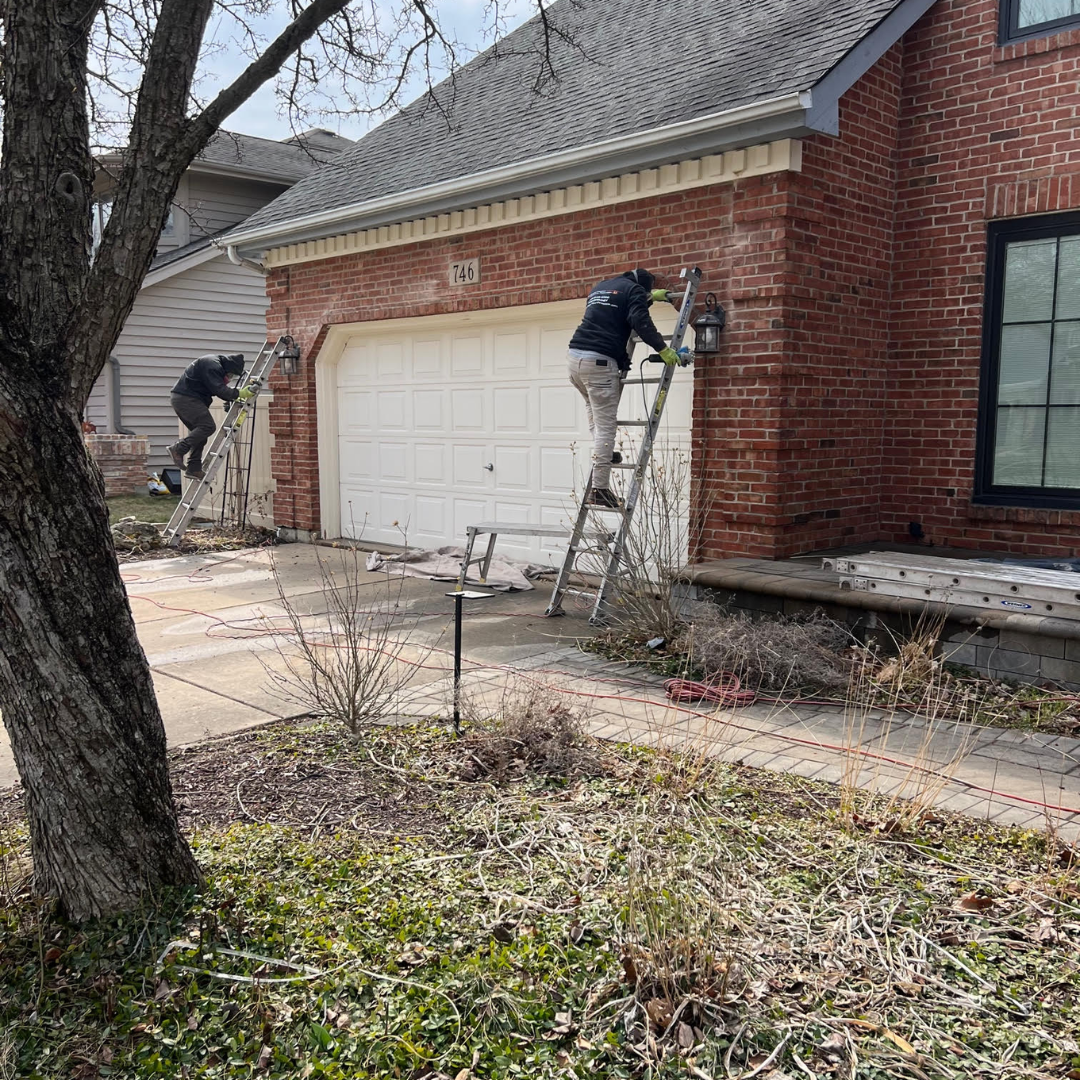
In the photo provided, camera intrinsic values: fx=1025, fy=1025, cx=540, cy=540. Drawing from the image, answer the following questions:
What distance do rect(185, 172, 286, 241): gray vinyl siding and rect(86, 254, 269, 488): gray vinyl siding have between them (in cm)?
93

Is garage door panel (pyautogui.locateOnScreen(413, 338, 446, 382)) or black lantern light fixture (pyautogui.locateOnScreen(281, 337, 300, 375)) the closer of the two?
garage door panel (pyautogui.locateOnScreen(413, 338, 446, 382))

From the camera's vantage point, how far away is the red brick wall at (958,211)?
7.46 metres

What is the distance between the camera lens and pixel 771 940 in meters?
2.93

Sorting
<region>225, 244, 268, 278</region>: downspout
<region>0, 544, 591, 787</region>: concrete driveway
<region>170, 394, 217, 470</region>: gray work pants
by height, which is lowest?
<region>0, 544, 591, 787</region>: concrete driveway

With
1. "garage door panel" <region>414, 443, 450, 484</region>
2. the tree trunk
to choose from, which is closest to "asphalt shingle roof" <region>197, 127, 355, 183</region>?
"garage door panel" <region>414, 443, 450, 484</region>

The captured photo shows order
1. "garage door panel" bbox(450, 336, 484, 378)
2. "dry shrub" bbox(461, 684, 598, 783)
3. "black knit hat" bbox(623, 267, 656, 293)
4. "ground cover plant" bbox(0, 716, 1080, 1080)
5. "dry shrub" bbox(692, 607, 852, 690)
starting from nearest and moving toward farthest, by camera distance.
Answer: "ground cover plant" bbox(0, 716, 1080, 1080)
"dry shrub" bbox(461, 684, 598, 783)
"dry shrub" bbox(692, 607, 852, 690)
"black knit hat" bbox(623, 267, 656, 293)
"garage door panel" bbox(450, 336, 484, 378)

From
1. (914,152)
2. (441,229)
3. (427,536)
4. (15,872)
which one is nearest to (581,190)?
(441,229)

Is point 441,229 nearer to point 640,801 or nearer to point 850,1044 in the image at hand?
point 640,801

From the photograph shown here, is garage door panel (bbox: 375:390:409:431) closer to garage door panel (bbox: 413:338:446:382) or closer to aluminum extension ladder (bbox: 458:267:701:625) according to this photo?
garage door panel (bbox: 413:338:446:382)

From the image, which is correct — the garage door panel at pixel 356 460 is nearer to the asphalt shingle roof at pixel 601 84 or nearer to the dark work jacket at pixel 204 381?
the dark work jacket at pixel 204 381

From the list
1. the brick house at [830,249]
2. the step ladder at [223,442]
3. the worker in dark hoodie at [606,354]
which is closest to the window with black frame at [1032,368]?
the brick house at [830,249]

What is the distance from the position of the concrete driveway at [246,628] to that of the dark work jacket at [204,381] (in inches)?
107

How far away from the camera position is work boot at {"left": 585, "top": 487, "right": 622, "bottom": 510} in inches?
294

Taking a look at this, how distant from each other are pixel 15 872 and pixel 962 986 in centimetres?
293
